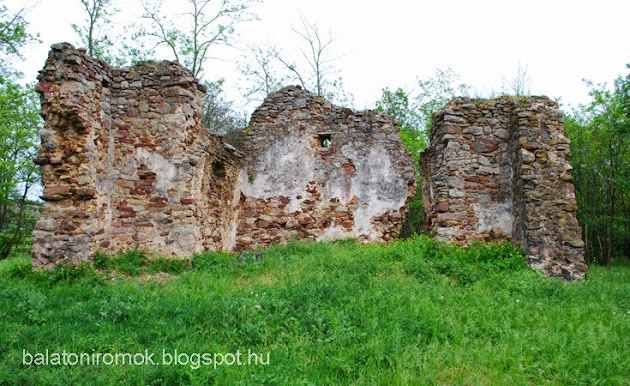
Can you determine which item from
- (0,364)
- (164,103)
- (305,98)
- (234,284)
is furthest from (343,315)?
(305,98)

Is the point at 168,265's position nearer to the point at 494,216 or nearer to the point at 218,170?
the point at 218,170

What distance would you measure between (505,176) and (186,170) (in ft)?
20.9

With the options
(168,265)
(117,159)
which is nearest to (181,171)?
(117,159)

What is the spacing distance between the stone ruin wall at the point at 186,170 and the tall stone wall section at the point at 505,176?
7.97ft

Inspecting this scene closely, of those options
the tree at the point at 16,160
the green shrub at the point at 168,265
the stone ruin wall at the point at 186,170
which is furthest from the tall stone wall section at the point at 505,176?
the tree at the point at 16,160

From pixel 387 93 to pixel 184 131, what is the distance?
15841 mm

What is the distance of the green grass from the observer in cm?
317

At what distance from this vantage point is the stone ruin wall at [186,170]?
6.82m

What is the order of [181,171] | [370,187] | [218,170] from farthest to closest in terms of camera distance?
[370,187], [218,170], [181,171]

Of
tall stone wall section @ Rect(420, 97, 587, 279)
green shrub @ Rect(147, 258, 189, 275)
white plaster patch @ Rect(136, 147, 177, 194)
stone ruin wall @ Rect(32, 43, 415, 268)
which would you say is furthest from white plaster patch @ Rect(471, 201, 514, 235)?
white plaster patch @ Rect(136, 147, 177, 194)

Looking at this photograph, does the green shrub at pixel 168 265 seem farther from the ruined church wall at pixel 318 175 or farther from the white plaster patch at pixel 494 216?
the white plaster patch at pixel 494 216

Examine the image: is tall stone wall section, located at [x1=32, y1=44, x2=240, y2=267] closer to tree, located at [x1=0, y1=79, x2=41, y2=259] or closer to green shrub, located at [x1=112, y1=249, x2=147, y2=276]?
green shrub, located at [x1=112, y1=249, x2=147, y2=276]

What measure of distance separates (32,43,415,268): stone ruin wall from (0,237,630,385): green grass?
1.12 meters

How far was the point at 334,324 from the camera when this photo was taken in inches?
155
